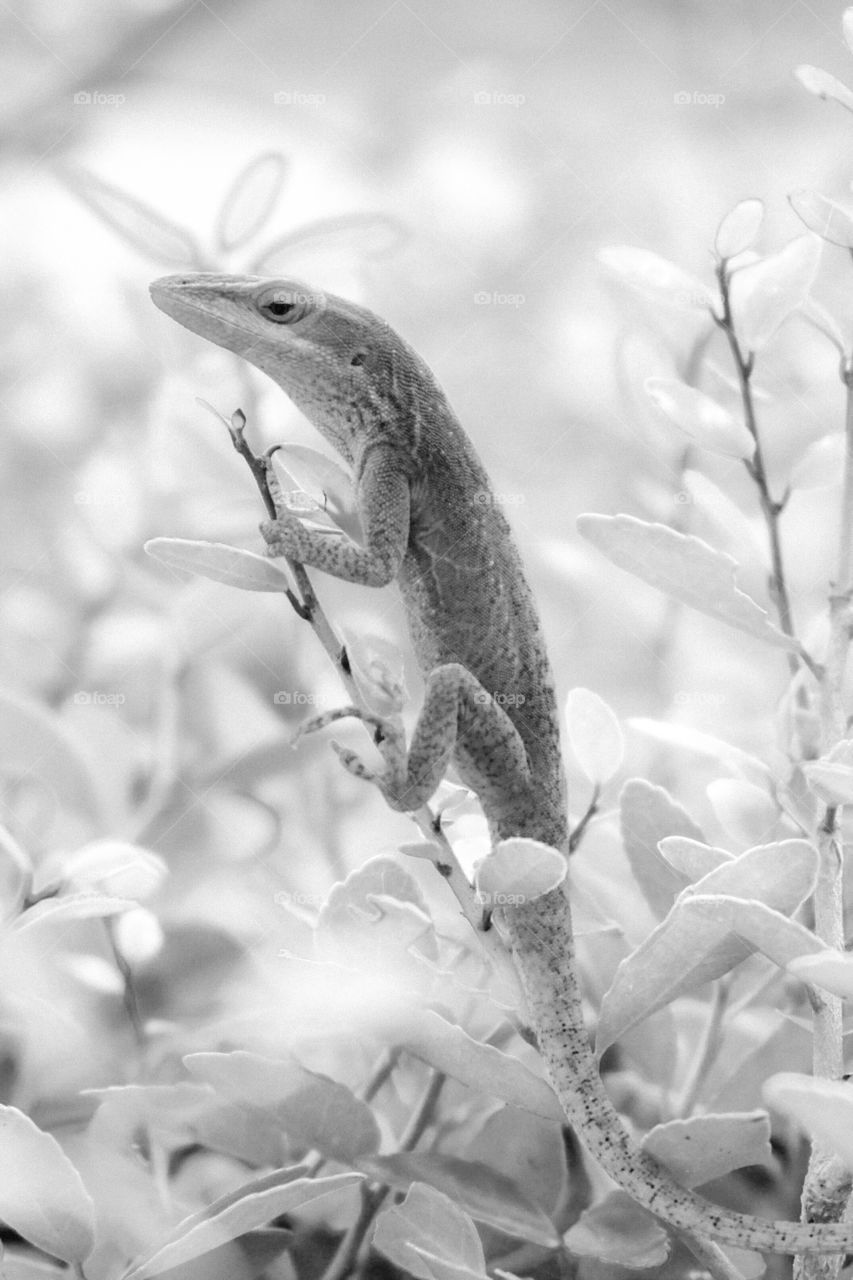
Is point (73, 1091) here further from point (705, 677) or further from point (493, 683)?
point (705, 677)

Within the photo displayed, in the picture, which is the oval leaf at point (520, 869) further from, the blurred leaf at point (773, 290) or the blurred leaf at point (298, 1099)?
the blurred leaf at point (773, 290)

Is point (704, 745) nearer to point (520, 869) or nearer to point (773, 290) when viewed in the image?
point (520, 869)

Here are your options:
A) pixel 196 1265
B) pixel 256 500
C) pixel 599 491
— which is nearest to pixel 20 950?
pixel 196 1265

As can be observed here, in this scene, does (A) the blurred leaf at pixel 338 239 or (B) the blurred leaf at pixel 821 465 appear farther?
(A) the blurred leaf at pixel 338 239

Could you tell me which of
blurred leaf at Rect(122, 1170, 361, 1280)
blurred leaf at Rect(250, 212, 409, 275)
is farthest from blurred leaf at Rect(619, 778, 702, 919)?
blurred leaf at Rect(250, 212, 409, 275)

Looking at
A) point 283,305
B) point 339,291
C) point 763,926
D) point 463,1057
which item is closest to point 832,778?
point 763,926

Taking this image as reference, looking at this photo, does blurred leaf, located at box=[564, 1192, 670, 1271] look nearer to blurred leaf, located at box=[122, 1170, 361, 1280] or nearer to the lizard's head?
blurred leaf, located at box=[122, 1170, 361, 1280]

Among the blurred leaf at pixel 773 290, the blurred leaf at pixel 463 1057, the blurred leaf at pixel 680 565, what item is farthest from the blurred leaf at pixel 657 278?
the blurred leaf at pixel 463 1057
